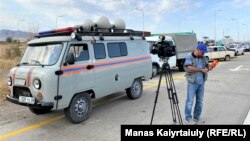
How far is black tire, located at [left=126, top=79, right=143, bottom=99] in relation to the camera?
866 centimetres

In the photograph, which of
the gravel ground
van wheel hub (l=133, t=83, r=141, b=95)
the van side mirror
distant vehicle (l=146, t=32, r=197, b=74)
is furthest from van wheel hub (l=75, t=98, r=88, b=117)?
distant vehicle (l=146, t=32, r=197, b=74)

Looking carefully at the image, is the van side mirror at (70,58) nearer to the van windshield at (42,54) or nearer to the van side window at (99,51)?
the van windshield at (42,54)

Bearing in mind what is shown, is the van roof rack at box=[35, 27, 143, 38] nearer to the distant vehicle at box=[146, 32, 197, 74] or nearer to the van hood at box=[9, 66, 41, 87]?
the van hood at box=[9, 66, 41, 87]

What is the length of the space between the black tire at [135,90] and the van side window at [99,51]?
186cm

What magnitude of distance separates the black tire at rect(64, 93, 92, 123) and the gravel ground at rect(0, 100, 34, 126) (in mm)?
1565

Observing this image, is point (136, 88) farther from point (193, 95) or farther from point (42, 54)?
point (42, 54)

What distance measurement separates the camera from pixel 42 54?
638cm

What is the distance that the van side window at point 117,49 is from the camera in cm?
766

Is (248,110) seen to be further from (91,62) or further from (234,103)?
(91,62)

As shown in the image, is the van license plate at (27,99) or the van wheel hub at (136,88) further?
the van wheel hub at (136,88)

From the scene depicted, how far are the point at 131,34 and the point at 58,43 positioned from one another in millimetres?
3212

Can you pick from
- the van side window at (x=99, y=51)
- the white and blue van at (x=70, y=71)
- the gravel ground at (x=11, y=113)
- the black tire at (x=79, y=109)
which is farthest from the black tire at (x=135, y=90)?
the gravel ground at (x=11, y=113)

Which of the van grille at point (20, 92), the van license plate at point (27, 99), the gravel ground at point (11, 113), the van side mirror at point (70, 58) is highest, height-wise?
the van side mirror at point (70, 58)

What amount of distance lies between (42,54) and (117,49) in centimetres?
239
